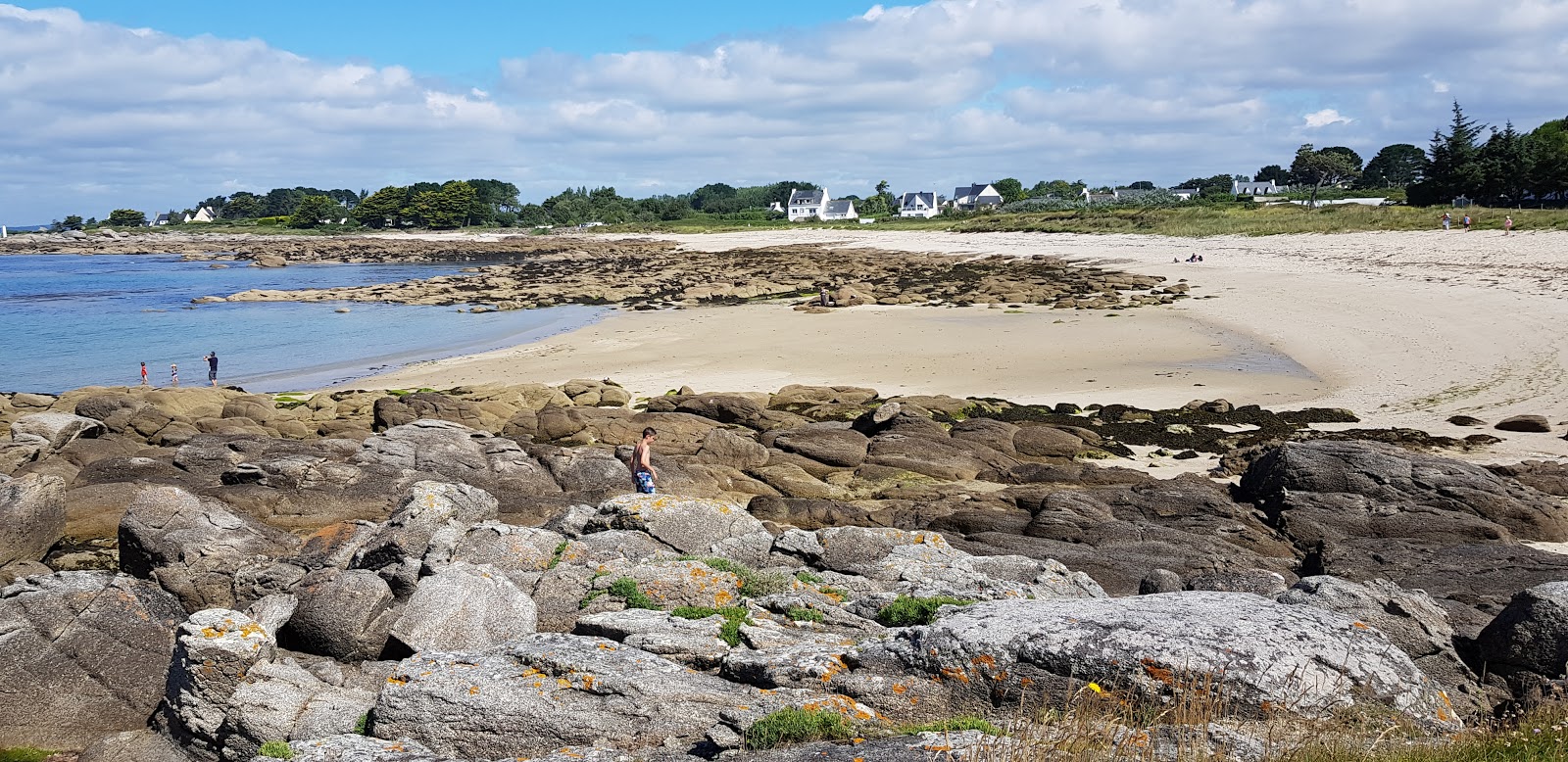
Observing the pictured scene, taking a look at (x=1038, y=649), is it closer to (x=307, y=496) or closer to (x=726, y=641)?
(x=726, y=641)

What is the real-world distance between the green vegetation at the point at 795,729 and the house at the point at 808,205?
487 ft

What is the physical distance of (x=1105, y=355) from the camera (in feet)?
105

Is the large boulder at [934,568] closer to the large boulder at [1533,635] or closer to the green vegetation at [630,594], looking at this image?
the green vegetation at [630,594]

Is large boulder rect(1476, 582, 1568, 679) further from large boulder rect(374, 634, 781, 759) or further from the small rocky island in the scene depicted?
large boulder rect(374, 634, 781, 759)

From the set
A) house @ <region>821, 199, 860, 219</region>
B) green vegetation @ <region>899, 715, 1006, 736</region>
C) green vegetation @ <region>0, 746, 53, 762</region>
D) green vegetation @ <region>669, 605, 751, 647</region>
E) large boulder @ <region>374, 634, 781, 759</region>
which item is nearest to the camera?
green vegetation @ <region>899, 715, 1006, 736</region>

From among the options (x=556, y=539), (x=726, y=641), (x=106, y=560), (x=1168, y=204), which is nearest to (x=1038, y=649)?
(x=726, y=641)

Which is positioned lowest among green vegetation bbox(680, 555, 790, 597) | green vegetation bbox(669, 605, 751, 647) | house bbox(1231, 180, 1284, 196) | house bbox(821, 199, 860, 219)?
green vegetation bbox(680, 555, 790, 597)

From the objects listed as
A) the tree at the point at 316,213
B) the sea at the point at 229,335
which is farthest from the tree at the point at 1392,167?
the tree at the point at 316,213

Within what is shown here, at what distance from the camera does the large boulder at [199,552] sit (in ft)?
34.9

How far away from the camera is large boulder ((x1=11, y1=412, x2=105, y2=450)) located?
59.8ft

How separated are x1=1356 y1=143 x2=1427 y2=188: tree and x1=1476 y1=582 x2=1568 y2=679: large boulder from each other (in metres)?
124

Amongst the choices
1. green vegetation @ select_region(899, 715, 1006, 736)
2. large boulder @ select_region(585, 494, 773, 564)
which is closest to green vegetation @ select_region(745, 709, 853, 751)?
green vegetation @ select_region(899, 715, 1006, 736)

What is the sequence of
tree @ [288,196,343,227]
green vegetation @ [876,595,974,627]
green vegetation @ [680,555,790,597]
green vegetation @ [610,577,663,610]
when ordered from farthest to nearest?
tree @ [288,196,343,227] → green vegetation @ [680,555,790,597] → green vegetation @ [610,577,663,610] → green vegetation @ [876,595,974,627]

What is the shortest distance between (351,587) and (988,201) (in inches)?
5597
